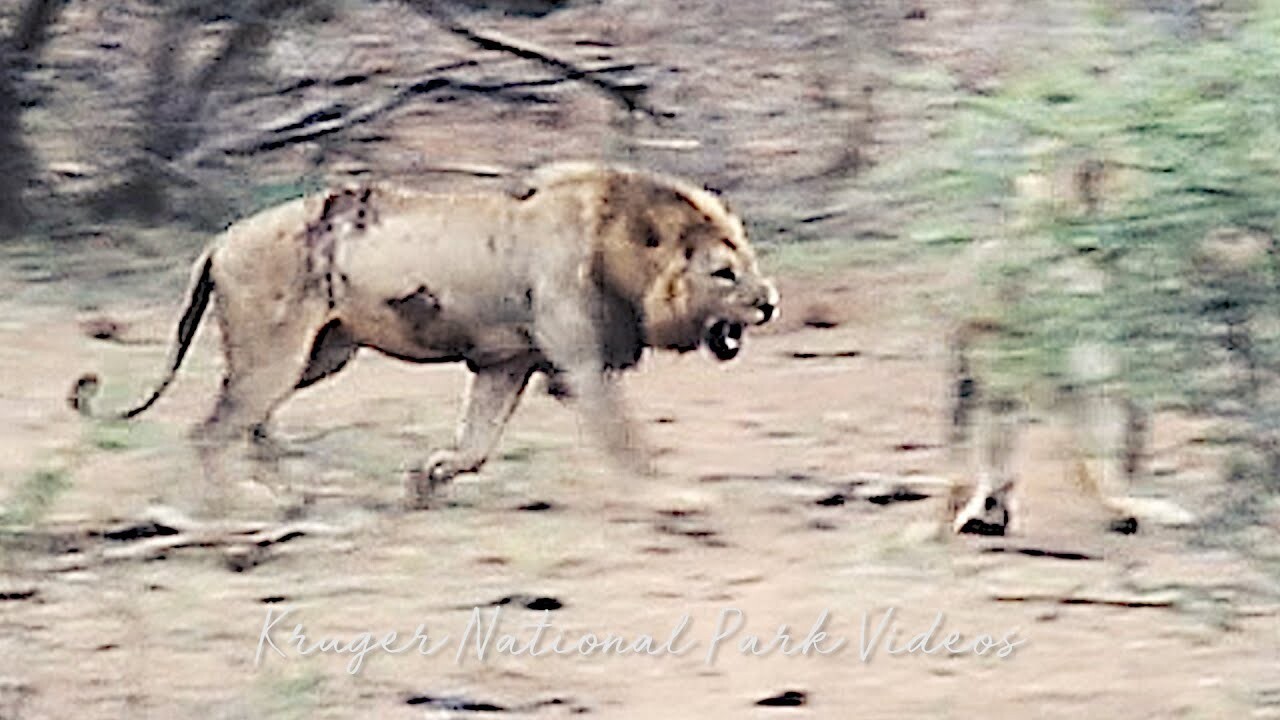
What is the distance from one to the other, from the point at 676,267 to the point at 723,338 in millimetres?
155

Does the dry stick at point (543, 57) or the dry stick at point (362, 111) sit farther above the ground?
the dry stick at point (543, 57)

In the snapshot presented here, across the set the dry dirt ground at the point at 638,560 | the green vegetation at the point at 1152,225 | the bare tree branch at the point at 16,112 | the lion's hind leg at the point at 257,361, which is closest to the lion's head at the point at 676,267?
the dry dirt ground at the point at 638,560

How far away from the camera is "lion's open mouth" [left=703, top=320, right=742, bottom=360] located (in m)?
5.15

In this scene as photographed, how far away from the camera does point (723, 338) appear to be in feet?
17.0

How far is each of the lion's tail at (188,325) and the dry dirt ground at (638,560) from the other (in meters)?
0.03

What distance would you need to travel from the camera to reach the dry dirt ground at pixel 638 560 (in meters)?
4.80

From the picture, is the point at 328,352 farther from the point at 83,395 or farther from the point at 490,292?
the point at 83,395

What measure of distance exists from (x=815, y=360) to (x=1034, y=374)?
18.8 inches

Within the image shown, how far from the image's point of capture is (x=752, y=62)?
20.2 feet

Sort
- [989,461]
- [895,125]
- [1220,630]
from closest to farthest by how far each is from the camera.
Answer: [1220,630] → [989,461] → [895,125]

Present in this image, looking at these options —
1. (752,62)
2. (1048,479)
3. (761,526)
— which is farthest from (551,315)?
(752,62)

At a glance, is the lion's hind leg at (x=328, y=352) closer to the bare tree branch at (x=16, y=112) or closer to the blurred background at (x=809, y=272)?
the blurred background at (x=809, y=272)

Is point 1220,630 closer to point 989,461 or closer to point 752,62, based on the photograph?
point 989,461

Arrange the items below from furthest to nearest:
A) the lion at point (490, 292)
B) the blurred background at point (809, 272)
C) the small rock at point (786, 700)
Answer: the lion at point (490, 292)
the blurred background at point (809, 272)
the small rock at point (786, 700)
